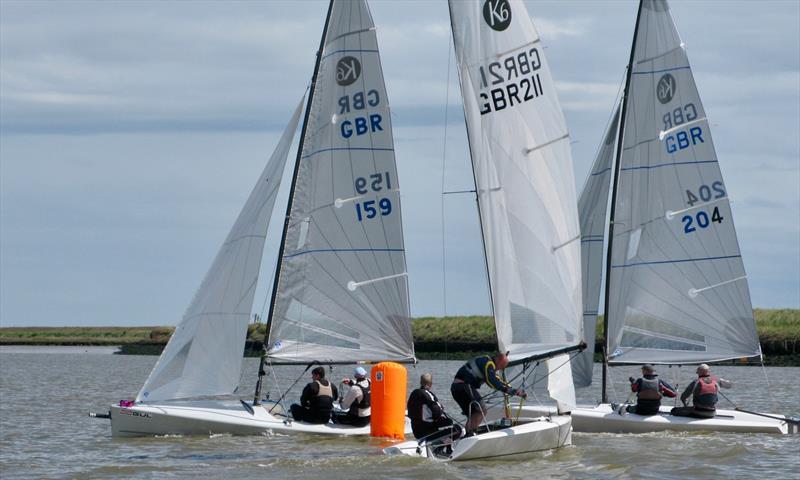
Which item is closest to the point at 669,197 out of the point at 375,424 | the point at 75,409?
the point at 375,424

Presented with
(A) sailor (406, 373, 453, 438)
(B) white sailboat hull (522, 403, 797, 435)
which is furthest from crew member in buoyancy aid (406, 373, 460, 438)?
(B) white sailboat hull (522, 403, 797, 435)

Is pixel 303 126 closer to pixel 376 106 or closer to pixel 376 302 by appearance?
pixel 376 106

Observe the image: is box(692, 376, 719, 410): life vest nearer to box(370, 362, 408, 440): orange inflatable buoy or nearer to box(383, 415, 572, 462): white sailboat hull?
box(383, 415, 572, 462): white sailboat hull

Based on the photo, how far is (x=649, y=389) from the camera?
24078mm

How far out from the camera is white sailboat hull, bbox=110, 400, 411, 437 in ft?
74.7

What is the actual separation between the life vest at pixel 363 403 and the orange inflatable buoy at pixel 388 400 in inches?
37.3

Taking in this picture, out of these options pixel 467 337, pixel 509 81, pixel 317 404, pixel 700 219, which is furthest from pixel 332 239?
pixel 467 337

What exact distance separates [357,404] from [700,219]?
853 cm

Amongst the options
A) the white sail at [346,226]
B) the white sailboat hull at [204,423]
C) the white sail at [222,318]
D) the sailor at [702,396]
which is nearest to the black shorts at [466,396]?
the white sailboat hull at [204,423]

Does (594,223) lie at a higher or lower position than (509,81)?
lower

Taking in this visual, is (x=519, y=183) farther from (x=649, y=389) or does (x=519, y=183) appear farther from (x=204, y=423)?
(x=204, y=423)

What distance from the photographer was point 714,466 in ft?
65.5

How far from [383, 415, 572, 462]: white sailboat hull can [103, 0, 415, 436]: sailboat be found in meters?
5.21

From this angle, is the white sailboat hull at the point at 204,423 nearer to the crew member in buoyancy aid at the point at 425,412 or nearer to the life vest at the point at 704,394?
the crew member in buoyancy aid at the point at 425,412
